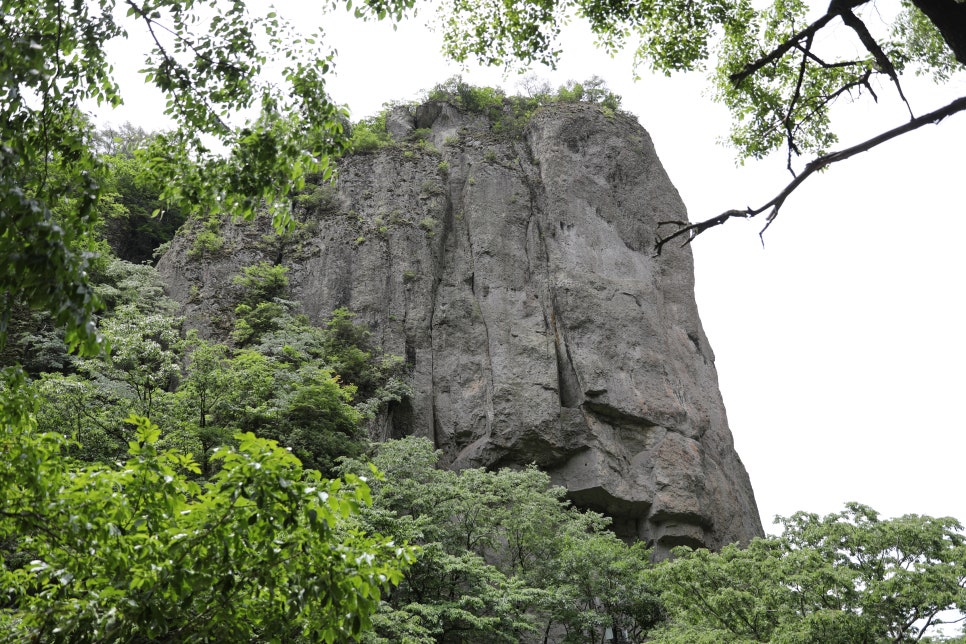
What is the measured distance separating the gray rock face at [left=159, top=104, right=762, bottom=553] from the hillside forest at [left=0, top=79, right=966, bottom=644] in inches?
56.8

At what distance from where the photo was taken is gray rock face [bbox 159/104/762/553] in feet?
84.8

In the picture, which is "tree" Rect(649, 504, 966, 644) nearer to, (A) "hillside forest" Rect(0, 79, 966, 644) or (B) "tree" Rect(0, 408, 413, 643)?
(A) "hillside forest" Rect(0, 79, 966, 644)

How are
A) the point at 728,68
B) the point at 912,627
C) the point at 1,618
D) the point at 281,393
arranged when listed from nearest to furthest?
the point at 1,618 → the point at 728,68 → the point at 912,627 → the point at 281,393

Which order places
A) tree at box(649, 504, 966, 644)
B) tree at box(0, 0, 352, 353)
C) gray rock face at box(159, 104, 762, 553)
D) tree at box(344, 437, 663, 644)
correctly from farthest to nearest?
gray rock face at box(159, 104, 762, 553)
tree at box(344, 437, 663, 644)
tree at box(649, 504, 966, 644)
tree at box(0, 0, 352, 353)

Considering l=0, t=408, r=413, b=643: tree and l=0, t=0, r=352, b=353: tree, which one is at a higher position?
l=0, t=0, r=352, b=353: tree

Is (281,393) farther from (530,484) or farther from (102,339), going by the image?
(102,339)

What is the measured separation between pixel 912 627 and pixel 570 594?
710 centimetres

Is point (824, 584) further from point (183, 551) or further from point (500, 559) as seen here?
point (183, 551)

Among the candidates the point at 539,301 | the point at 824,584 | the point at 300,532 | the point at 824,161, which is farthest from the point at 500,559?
the point at 824,161

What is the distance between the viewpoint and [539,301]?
29750mm

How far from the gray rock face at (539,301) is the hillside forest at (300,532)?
1443 millimetres

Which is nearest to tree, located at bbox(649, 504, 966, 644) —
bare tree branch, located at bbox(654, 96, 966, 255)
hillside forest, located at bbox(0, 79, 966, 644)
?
hillside forest, located at bbox(0, 79, 966, 644)

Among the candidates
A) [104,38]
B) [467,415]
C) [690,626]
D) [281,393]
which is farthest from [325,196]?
[104,38]

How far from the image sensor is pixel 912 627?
45.3ft
